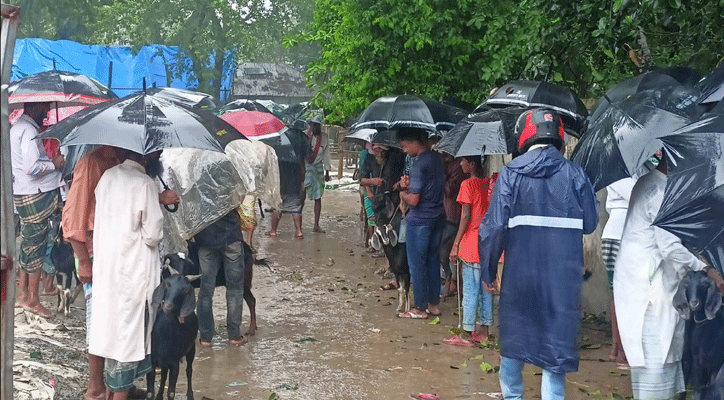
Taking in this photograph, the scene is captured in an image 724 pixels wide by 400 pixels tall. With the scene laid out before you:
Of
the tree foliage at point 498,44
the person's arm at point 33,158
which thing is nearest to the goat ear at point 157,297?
the person's arm at point 33,158

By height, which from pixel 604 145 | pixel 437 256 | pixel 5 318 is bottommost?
pixel 437 256

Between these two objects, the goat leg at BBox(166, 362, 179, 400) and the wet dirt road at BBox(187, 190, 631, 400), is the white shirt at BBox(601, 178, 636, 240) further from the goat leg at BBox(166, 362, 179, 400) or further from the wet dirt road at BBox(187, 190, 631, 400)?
the goat leg at BBox(166, 362, 179, 400)

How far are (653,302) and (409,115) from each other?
4702 mm

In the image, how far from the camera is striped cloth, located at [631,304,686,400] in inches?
210

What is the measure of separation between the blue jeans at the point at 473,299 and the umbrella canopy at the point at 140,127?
2.85 m

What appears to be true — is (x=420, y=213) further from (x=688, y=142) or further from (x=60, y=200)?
(x=688, y=142)

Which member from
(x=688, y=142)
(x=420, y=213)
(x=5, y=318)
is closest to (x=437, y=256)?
(x=420, y=213)

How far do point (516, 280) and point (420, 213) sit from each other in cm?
376

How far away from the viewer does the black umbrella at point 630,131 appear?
5.47 metres

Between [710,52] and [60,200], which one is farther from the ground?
[710,52]

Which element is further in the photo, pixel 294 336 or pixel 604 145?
pixel 294 336

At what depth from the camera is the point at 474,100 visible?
12.2 metres

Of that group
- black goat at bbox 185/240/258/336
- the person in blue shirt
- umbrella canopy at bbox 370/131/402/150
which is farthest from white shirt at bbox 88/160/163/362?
umbrella canopy at bbox 370/131/402/150

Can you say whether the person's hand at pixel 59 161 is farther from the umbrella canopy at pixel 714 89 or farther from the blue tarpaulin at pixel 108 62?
the blue tarpaulin at pixel 108 62
